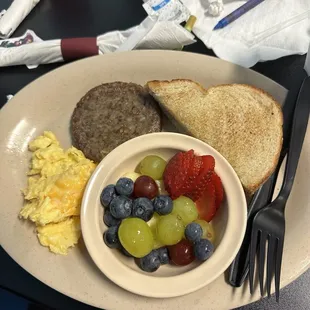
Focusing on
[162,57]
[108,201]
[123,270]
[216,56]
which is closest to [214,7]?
[216,56]

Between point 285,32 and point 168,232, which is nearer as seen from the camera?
point 168,232

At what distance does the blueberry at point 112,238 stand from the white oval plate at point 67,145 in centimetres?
11

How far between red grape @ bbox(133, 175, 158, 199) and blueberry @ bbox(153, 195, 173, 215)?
31 mm

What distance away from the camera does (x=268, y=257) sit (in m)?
1.02

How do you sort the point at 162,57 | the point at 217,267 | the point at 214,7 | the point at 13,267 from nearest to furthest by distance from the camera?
the point at 217,267, the point at 13,267, the point at 162,57, the point at 214,7

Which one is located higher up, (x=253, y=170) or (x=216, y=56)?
(x=216, y=56)

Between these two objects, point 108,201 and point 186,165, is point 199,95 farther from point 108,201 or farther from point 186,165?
point 108,201

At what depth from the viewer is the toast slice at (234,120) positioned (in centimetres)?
116

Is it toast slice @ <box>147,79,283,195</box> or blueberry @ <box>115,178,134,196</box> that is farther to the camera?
toast slice @ <box>147,79,283,195</box>

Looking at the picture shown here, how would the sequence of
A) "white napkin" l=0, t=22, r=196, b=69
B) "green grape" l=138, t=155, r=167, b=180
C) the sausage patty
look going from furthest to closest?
"white napkin" l=0, t=22, r=196, b=69
the sausage patty
"green grape" l=138, t=155, r=167, b=180

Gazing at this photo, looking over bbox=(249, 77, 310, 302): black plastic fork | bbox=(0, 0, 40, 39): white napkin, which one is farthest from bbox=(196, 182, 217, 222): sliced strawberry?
bbox=(0, 0, 40, 39): white napkin

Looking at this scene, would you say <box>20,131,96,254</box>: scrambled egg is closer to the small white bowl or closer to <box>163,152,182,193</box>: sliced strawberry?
the small white bowl

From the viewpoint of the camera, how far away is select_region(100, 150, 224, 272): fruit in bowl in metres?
0.97

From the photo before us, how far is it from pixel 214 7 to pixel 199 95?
0.39m
